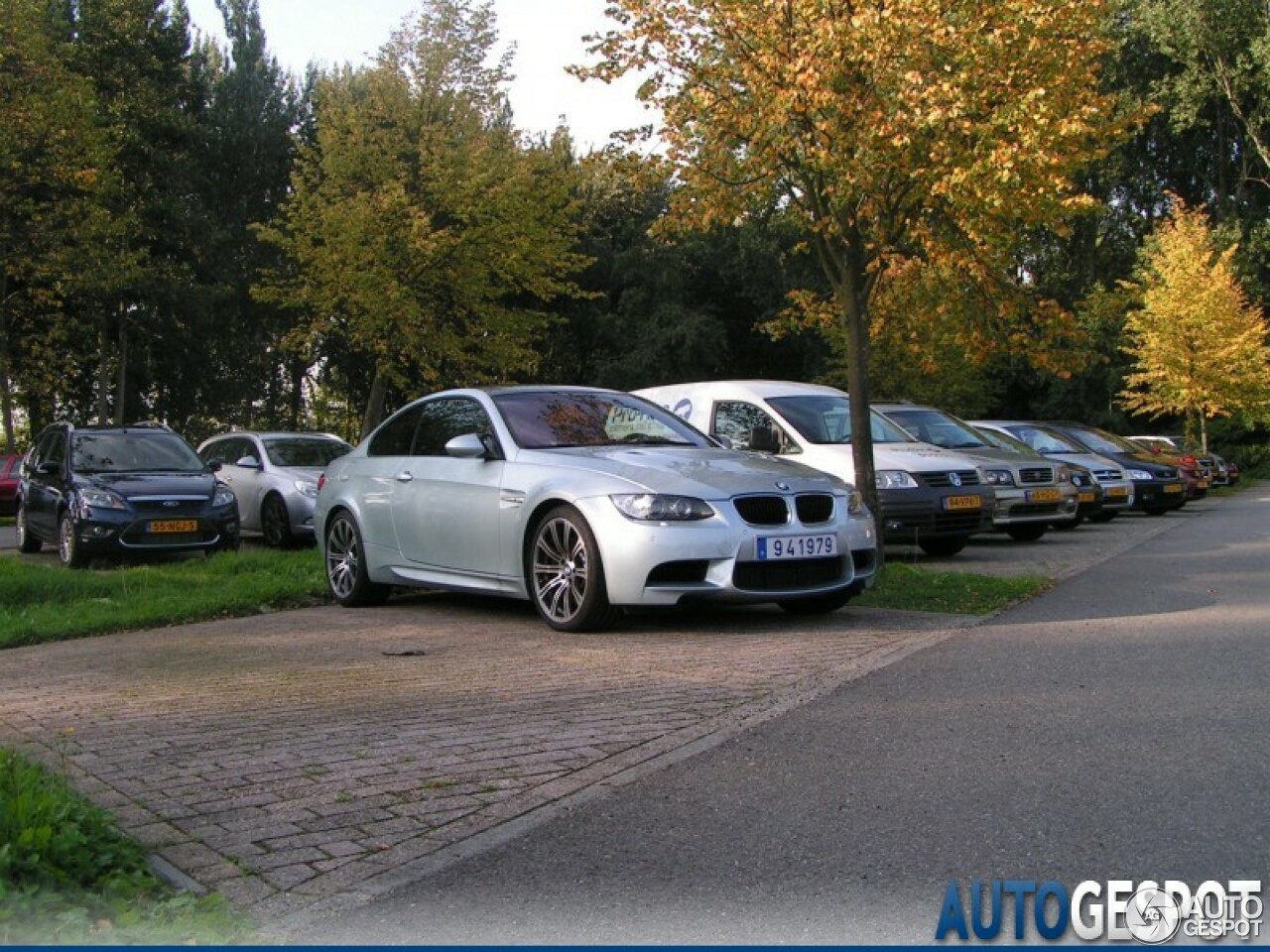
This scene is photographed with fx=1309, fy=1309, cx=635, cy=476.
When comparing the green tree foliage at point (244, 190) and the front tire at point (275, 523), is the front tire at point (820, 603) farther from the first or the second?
the green tree foliage at point (244, 190)

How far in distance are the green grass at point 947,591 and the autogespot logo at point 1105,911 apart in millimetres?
5852

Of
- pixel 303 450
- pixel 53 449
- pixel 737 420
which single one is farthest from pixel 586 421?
pixel 53 449

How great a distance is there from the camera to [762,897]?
360 cm

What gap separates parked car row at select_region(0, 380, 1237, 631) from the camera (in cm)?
811

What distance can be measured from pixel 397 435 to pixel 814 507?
3593mm

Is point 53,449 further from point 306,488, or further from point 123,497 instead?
point 306,488

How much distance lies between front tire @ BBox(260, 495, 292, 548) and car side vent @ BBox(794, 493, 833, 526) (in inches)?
377

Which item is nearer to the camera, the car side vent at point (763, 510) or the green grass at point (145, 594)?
the car side vent at point (763, 510)

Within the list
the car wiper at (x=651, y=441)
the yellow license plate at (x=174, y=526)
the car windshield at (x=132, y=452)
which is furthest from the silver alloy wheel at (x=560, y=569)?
the car windshield at (x=132, y=452)

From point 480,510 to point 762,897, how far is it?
5.73 metres

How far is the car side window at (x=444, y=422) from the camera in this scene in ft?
31.6

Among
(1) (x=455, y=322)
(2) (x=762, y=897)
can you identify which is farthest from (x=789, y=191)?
(1) (x=455, y=322)

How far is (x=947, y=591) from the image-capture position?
34.0 feet

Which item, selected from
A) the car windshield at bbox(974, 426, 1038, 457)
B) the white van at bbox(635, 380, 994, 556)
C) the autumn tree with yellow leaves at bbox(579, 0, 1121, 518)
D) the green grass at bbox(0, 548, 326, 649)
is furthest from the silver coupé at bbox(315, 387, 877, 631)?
the car windshield at bbox(974, 426, 1038, 457)
